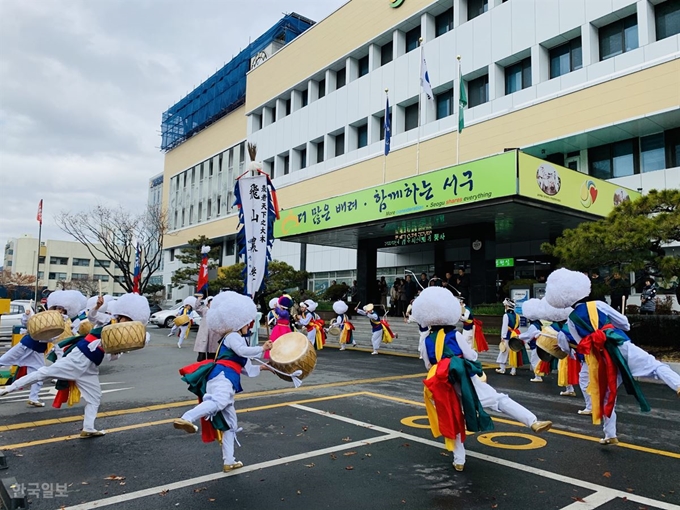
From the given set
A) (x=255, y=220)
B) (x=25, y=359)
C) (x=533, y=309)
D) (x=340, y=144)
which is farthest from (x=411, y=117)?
(x=25, y=359)

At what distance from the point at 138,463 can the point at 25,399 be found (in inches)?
193

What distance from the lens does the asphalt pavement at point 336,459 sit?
3.99 metres

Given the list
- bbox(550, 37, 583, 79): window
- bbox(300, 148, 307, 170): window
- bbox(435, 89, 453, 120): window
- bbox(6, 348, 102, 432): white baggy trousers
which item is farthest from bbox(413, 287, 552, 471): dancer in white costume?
bbox(300, 148, 307, 170): window

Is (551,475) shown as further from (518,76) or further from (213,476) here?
(518,76)

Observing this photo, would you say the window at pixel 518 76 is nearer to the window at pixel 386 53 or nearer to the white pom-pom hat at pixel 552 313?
the window at pixel 386 53

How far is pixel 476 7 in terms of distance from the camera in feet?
78.9

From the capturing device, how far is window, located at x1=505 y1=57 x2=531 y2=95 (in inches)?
860

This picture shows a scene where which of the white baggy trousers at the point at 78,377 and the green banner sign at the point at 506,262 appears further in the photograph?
the green banner sign at the point at 506,262

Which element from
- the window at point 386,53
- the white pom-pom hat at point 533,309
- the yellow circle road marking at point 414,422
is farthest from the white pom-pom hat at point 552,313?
the window at point 386,53

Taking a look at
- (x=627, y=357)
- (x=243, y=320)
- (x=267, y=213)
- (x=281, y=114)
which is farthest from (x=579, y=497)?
(x=281, y=114)

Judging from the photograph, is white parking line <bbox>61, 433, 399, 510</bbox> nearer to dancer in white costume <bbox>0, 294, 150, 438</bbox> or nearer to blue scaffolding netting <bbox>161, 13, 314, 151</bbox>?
dancer in white costume <bbox>0, 294, 150, 438</bbox>

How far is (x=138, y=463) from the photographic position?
4.86 m

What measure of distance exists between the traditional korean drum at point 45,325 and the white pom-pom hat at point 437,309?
5.40m

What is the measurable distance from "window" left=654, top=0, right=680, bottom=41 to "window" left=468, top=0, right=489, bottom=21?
25.7 ft
